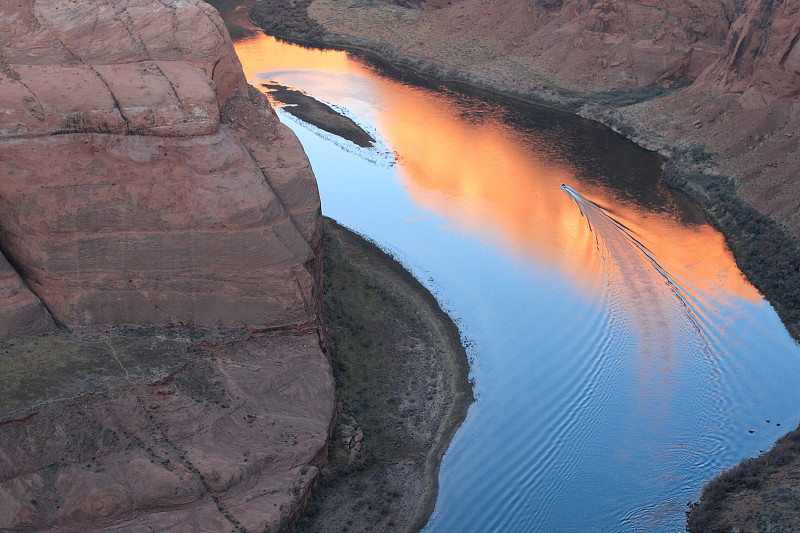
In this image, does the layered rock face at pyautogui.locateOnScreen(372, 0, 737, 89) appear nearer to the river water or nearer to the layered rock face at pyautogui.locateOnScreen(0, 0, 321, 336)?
the river water

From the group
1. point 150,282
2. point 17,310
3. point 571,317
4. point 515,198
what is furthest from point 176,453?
point 515,198

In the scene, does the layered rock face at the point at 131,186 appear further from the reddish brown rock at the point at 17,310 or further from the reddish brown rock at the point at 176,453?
the reddish brown rock at the point at 176,453

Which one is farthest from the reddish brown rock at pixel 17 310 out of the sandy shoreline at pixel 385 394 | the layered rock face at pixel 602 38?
the layered rock face at pixel 602 38

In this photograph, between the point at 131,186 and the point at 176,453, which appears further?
the point at 131,186

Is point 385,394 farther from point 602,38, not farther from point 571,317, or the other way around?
point 602,38

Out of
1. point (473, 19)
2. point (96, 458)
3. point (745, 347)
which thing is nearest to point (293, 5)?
point (473, 19)

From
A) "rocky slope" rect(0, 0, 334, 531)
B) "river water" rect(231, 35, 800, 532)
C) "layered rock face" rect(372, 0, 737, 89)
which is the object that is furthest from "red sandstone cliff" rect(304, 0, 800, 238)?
"rocky slope" rect(0, 0, 334, 531)
